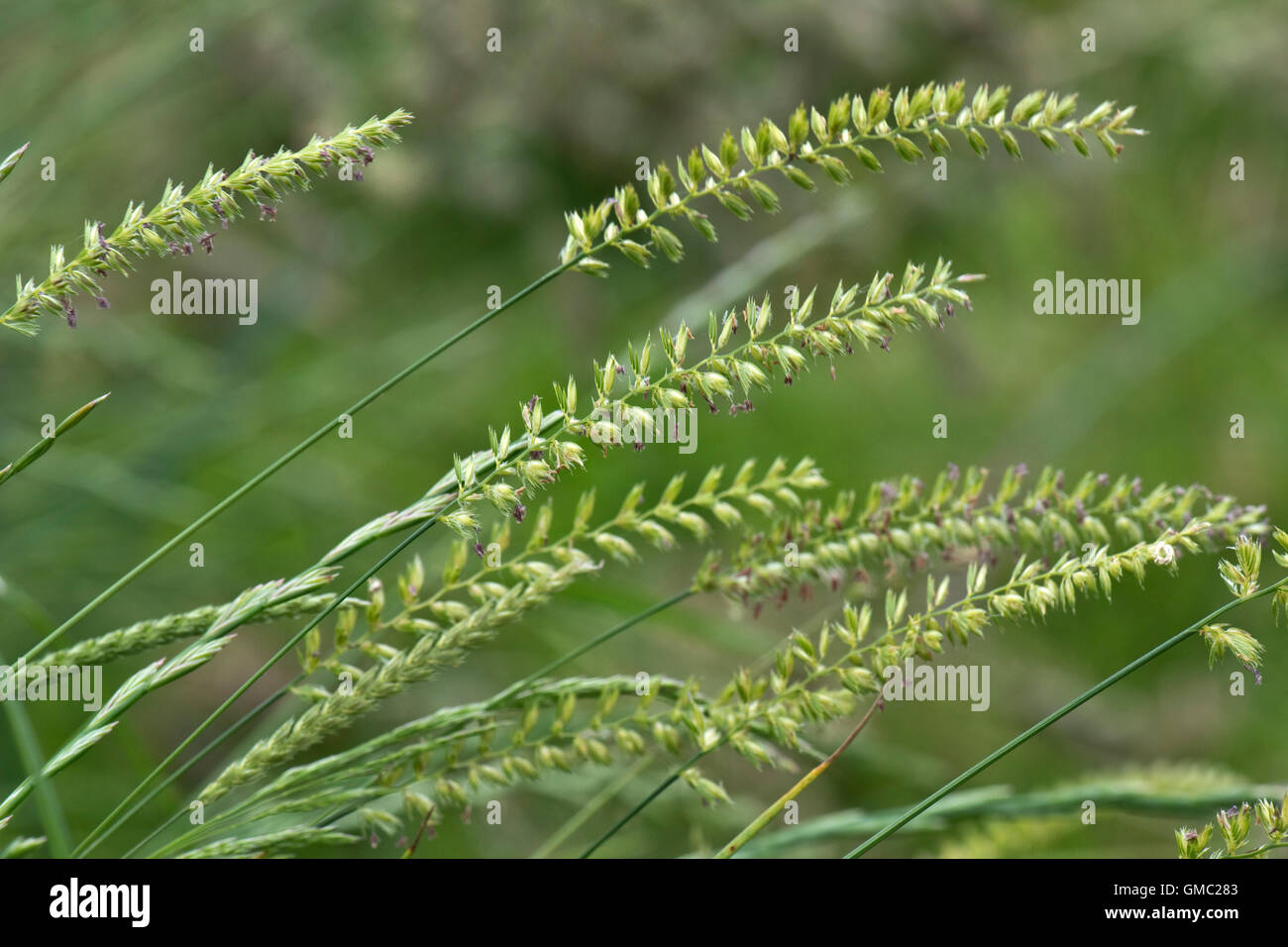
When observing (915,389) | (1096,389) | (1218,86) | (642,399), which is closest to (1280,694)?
(1096,389)

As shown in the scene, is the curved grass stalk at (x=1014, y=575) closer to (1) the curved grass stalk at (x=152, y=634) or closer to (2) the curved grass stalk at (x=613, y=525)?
(2) the curved grass stalk at (x=613, y=525)

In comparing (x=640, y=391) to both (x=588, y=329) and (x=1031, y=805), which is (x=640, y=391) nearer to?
(x=1031, y=805)

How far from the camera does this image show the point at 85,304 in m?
2.08

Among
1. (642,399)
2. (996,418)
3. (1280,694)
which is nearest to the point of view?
(642,399)

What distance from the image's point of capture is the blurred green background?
1.71 meters

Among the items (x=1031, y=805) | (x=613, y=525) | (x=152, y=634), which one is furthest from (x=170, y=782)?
(x=1031, y=805)

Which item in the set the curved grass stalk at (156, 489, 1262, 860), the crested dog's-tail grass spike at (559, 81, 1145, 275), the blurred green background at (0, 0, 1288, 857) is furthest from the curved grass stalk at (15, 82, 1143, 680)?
the blurred green background at (0, 0, 1288, 857)

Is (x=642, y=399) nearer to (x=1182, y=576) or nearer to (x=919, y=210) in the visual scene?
(x=919, y=210)

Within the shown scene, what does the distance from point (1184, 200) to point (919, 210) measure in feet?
5.26

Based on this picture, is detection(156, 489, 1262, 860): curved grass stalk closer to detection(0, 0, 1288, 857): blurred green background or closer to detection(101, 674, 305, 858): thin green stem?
detection(101, 674, 305, 858): thin green stem

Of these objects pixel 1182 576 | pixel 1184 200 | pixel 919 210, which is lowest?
pixel 1182 576
